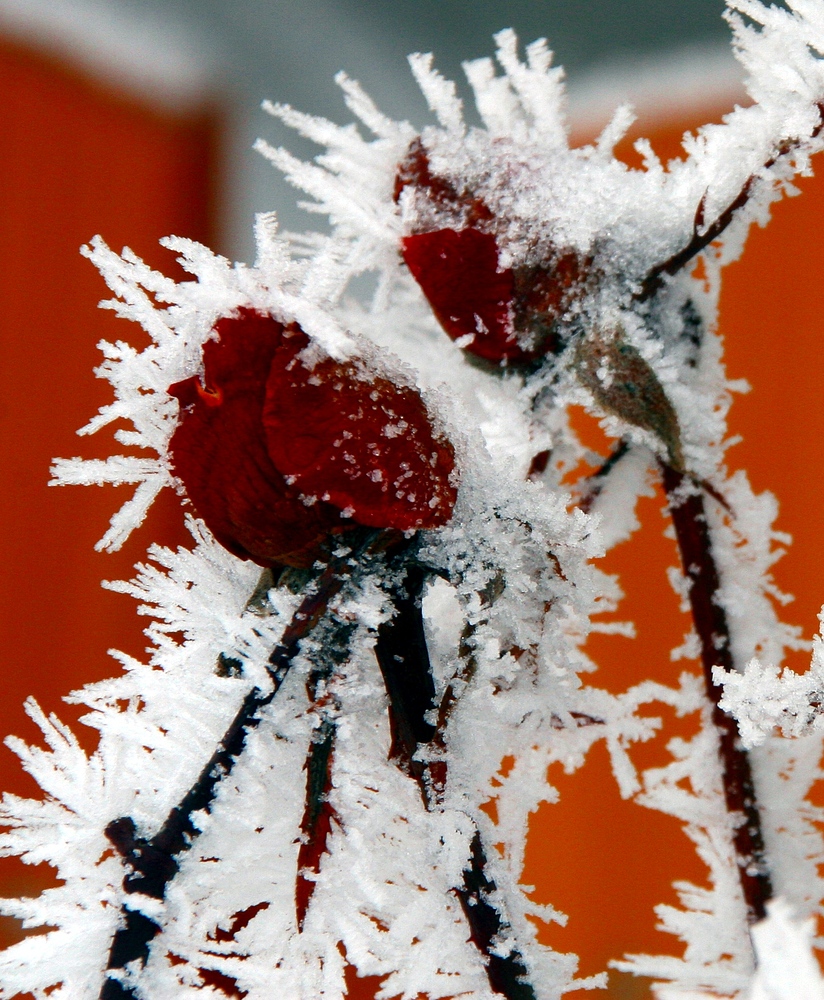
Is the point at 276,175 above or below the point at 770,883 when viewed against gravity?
above

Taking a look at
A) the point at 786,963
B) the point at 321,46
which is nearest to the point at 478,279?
the point at 786,963

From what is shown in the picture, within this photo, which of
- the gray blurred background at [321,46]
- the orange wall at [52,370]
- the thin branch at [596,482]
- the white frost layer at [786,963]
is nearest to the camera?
the white frost layer at [786,963]

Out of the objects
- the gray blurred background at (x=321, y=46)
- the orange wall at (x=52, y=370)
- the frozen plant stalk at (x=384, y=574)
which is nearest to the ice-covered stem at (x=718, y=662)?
the frozen plant stalk at (x=384, y=574)

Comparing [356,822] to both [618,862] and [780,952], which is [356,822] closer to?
[780,952]

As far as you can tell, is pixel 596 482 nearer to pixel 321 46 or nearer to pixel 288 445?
pixel 288 445

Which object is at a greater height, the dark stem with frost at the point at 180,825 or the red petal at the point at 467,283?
the red petal at the point at 467,283

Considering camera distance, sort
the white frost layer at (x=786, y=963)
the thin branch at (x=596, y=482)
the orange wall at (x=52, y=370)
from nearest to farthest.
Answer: the white frost layer at (x=786, y=963) < the thin branch at (x=596, y=482) < the orange wall at (x=52, y=370)

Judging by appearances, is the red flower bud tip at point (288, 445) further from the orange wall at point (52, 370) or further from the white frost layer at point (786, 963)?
the orange wall at point (52, 370)

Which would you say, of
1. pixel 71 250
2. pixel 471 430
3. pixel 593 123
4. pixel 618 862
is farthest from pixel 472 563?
pixel 71 250
